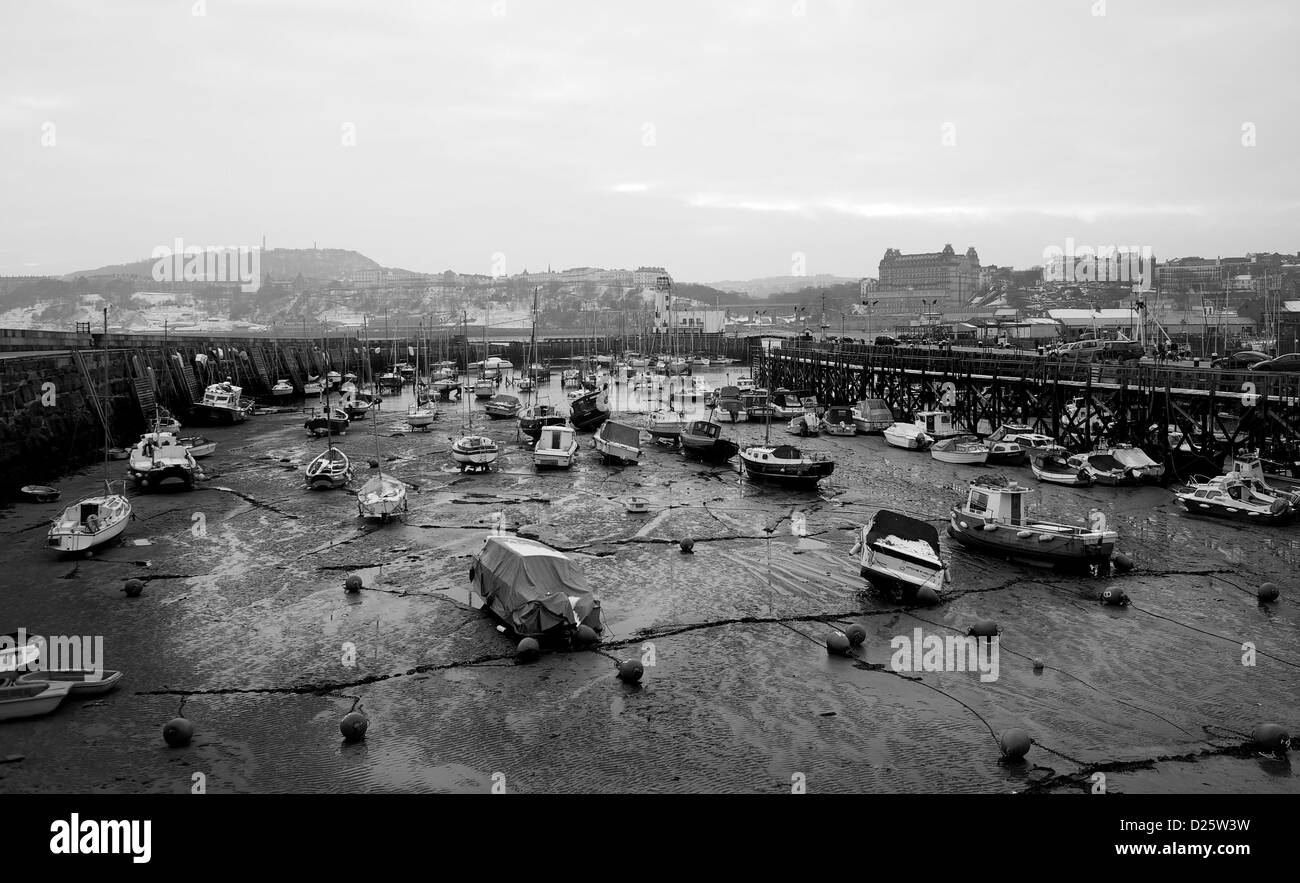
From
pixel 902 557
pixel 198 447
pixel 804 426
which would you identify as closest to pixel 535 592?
pixel 902 557

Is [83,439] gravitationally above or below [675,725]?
Answer: above

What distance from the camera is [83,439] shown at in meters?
51.1

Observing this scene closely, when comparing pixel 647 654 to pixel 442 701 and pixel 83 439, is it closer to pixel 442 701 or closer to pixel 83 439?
pixel 442 701

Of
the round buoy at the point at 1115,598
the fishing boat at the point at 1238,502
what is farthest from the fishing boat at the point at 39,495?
the fishing boat at the point at 1238,502

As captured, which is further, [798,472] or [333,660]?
[798,472]

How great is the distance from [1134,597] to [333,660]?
21278 millimetres

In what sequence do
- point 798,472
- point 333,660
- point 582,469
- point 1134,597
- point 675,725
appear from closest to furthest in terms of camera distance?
point 675,725, point 333,660, point 1134,597, point 798,472, point 582,469

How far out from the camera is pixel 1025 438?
49875mm

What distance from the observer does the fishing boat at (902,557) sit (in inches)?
1020

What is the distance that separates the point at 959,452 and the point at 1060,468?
6877 millimetres

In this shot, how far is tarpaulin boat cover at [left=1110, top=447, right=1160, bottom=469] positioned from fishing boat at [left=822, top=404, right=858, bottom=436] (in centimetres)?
2156

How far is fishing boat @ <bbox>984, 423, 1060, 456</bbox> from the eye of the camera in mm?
48719

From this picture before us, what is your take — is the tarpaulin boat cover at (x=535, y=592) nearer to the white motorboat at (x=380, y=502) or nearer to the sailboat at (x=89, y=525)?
the white motorboat at (x=380, y=502)
